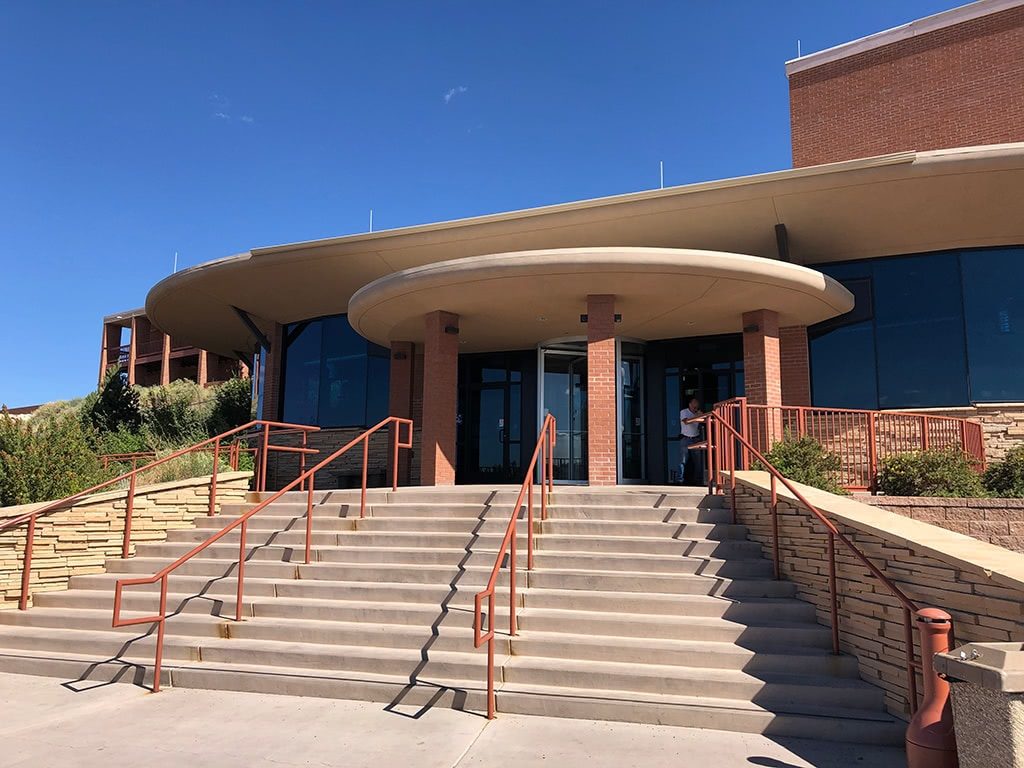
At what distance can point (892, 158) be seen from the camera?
11195 mm

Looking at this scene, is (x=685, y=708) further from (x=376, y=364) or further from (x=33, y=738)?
(x=376, y=364)

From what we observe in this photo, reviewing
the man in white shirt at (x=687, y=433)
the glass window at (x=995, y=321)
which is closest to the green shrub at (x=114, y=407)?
the man in white shirt at (x=687, y=433)

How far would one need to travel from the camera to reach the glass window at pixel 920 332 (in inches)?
512

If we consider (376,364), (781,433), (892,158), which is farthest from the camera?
(376,364)

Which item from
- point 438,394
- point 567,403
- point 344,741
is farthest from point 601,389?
point 344,741

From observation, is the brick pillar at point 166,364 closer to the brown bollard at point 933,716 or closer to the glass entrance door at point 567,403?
the glass entrance door at point 567,403

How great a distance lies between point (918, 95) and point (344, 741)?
1911 cm

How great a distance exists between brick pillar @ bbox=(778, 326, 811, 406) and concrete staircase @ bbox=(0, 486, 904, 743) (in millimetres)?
5300

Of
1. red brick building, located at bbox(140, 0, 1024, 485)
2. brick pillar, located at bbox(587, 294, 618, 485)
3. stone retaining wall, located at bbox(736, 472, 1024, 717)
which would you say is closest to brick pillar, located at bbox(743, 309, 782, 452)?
red brick building, located at bbox(140, 0, 1024, 485)

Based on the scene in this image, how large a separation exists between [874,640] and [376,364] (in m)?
13.7

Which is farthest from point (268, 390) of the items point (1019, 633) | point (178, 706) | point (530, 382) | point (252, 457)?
point (1019, 633)

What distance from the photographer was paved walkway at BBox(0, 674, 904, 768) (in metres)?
4.84

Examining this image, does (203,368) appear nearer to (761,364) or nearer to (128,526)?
(128,526)

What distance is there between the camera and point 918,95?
18250mm
